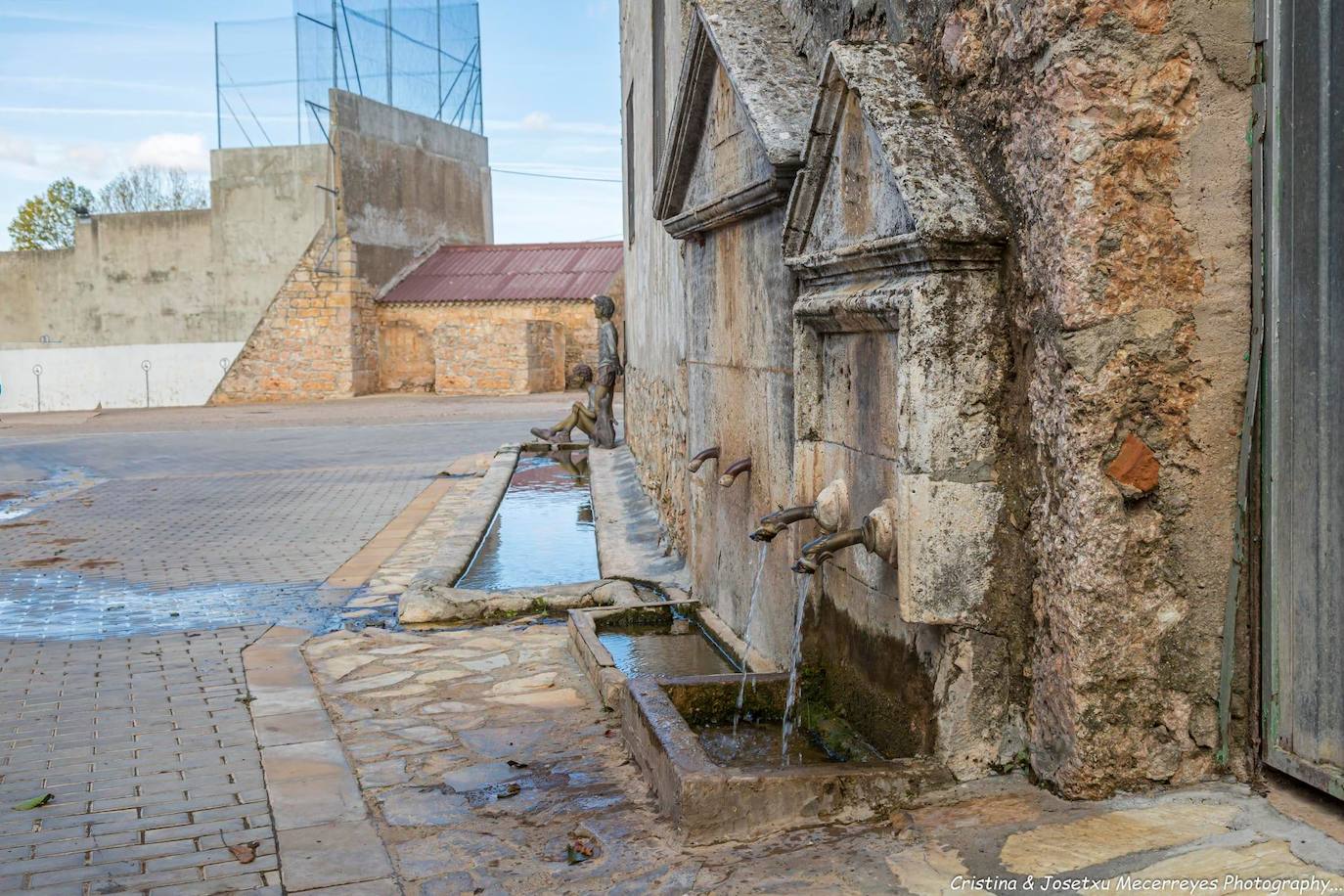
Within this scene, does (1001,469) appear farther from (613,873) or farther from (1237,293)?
(613,873)

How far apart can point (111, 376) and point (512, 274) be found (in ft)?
33.1

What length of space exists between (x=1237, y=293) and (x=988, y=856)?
1340 millimetres

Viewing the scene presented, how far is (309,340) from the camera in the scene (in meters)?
29.2

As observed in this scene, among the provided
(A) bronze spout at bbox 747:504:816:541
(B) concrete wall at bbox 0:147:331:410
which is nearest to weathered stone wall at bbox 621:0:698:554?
(A) bronze spout at bbox 747:504:816:541

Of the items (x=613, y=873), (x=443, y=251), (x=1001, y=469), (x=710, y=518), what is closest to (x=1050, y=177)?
(x=1001, y=469)

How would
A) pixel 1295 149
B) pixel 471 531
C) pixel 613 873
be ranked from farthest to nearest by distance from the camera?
pixel 471 531
pixel 613 873
pixel 1295 149

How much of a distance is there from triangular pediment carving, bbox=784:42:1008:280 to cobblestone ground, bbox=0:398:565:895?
222 cm

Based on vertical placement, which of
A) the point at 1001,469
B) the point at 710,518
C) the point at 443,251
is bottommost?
the point at 710,518

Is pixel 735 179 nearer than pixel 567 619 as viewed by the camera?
Yes

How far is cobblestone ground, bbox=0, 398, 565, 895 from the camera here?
10.8 ft

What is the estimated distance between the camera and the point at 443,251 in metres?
33.2

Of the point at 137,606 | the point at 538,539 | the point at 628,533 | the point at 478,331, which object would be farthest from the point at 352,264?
the point at 137,606

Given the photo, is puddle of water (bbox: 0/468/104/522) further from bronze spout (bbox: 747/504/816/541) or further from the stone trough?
bronze spout (bbox: 747/504/816/541)

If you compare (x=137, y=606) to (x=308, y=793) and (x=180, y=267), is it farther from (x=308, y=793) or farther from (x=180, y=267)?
(x=180, y=267)
